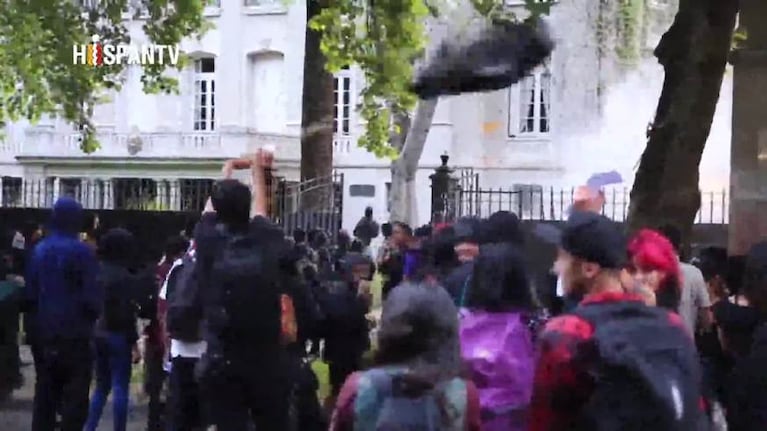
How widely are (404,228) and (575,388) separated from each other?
9.30 m

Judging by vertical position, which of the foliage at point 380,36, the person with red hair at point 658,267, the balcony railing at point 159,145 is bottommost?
the person with red hair at point 658,267

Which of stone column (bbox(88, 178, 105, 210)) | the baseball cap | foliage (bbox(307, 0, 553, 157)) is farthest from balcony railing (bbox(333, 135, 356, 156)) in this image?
the baseball cap

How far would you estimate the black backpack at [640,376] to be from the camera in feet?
13.9

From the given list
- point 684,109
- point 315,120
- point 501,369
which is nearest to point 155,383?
point 684,109

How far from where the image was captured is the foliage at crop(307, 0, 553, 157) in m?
17.8

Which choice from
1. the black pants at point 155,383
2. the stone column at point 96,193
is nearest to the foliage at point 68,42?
the stone column at point 96,193

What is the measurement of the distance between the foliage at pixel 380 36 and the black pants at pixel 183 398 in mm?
10089

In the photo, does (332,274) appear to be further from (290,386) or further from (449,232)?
(290,386)

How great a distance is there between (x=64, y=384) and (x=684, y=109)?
221 inches

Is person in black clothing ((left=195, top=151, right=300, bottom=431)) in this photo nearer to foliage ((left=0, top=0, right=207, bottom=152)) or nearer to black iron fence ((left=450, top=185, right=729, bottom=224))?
black iron fence ((left=450, top=185, right=729, bottom=224))

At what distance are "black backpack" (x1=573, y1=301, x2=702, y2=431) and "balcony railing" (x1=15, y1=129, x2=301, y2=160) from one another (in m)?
31.3

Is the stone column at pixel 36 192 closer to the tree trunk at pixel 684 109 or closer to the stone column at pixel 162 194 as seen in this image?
the stone column at pixel 162 194

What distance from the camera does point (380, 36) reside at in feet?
59.7

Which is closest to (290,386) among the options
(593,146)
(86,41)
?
(86,41)
